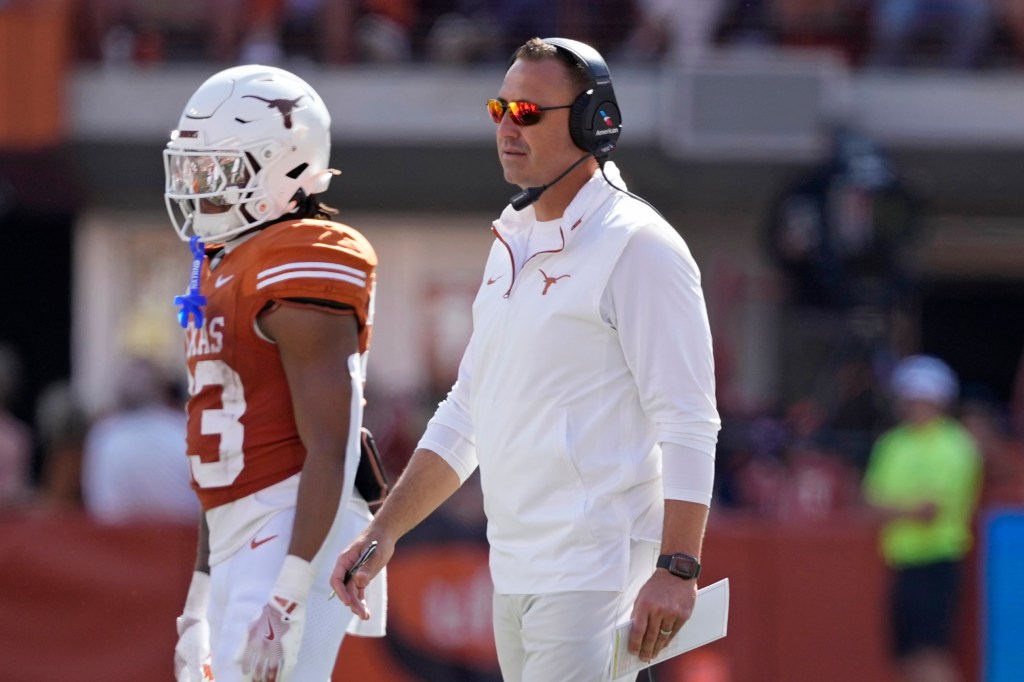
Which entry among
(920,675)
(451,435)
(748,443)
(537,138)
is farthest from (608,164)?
(748,443)

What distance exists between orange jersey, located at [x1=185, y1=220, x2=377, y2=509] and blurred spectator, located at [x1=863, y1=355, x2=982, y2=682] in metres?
4.94

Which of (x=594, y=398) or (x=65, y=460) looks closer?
(x=594, y=398)

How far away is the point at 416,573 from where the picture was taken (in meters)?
7.70

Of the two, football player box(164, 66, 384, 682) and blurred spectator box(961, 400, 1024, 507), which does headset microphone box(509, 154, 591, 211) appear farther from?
blurred spectator box(961, 400, 1024, 507)

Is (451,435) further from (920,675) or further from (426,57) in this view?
(426,57)

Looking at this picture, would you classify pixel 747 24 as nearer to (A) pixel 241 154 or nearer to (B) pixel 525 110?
(A) pixel 241 154

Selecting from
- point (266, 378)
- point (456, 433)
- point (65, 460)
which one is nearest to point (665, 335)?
point (456, 433)

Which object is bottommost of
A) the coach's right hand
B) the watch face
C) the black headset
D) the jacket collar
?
the coach's right hand

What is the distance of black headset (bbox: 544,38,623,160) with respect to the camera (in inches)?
134

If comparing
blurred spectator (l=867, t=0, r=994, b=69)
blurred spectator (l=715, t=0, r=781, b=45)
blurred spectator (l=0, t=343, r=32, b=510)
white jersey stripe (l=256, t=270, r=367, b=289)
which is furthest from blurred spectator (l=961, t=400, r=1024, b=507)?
white jersey stripe (l=256, t=270, r=367, b=289)

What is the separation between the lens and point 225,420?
11.9ft

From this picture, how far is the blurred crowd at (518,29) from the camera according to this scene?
12.0m

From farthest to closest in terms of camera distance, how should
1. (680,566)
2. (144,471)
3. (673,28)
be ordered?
(673,28) < (144,471) < (680,566)

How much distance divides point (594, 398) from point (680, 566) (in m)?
0.38
